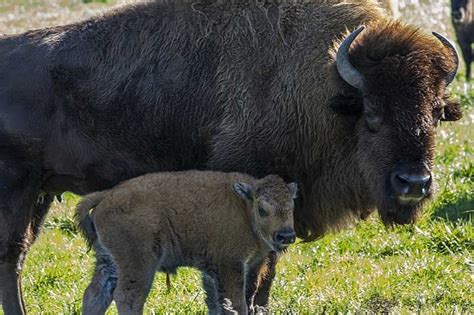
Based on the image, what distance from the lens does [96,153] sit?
26.1ft

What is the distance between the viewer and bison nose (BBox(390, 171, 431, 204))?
6.88 meters

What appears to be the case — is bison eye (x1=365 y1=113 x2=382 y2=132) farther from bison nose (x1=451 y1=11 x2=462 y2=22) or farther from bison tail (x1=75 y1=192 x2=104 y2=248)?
bison nose (x1=451 y1=11 x2=462 y2=22)

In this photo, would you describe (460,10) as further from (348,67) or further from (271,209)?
(271,209)

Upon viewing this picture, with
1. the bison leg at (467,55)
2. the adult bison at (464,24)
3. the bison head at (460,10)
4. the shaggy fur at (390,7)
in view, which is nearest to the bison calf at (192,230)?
the shaggy fur at (390,7)

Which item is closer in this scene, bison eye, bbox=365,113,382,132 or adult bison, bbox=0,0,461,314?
bison eye, bbox=365,113,382,132

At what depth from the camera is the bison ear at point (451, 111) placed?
24.3 ft

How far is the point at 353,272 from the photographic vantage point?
338 inches

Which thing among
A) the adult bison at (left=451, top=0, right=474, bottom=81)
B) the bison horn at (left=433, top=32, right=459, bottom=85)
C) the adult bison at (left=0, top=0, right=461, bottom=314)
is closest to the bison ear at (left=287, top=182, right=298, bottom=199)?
the adult bison at (left=0, top=0, right=461, bottom=314)

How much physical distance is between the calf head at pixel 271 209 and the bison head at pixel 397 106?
2.30 ft

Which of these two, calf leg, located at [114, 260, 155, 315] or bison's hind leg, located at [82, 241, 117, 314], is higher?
calf leg, located at [114, 260, 155, 315]

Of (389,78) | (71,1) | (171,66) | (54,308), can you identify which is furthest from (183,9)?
(71,1)

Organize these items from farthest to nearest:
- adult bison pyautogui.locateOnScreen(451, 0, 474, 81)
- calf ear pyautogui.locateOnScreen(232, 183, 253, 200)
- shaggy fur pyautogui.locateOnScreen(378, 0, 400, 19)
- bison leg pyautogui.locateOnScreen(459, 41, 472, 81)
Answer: adult bison pyautogui.locateOnScreen(451, 0, 474, 81) → bison leg pyautogui.locateOnScreen(459, 41, 472, 81) → shaggy fur pyautogui.locateOnScreen(378, 0, 400, 19) → calf ear pyautogui.locateOnScreen(232, 183, 253, 200)

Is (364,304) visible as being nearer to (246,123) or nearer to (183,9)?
(246,123)

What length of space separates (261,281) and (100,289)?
1.12 m
